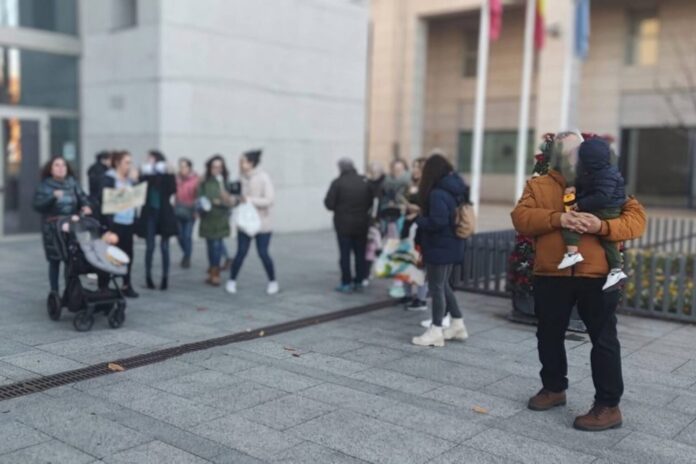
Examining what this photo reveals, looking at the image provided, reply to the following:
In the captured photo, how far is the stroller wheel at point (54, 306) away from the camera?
7023 mm

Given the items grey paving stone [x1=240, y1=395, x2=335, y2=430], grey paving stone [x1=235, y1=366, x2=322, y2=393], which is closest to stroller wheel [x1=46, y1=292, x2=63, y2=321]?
grey paving stone [x1=235, y1=366, x2=322, y2=393]

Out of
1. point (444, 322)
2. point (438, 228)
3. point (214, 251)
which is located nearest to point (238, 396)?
point (438, 228)

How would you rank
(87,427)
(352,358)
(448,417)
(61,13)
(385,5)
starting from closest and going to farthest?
(87,427)
(448,417)
(352,358)
(61,13)
(385,5)

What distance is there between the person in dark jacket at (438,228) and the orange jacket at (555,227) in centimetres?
151

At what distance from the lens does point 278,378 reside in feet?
17.9

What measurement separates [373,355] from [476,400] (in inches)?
52.4

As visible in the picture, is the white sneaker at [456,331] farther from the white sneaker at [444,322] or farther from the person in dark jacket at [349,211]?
the person in dark jacket at [349,211]

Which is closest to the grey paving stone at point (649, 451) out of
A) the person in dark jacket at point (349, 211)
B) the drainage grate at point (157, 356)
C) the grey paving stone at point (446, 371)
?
the grey paving stone at point (446, 371)

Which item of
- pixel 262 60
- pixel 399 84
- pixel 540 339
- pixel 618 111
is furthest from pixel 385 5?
pixel 540 339

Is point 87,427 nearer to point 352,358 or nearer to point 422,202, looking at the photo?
point 352,358

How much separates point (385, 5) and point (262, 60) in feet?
46.8

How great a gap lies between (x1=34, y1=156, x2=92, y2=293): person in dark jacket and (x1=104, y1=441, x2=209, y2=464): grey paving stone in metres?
3.67

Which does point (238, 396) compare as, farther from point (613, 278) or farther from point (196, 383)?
point (613, 278)

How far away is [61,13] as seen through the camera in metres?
14.3
